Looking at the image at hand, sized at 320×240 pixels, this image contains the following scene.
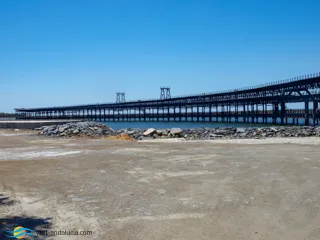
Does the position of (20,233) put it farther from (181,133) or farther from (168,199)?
(181,133)

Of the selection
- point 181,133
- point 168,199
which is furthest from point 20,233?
point 181,133

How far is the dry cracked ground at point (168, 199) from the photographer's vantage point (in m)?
5.17

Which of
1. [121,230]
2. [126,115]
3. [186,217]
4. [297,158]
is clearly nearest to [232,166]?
[297,158]

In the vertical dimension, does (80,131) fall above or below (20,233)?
above

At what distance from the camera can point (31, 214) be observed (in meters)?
5.84

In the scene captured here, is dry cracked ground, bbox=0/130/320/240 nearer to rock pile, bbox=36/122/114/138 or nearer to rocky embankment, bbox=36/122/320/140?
rocky embankment, bbox=36/122/320/140

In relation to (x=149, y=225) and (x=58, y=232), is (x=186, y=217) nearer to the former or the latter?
(x=149, y=225)

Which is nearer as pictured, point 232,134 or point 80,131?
point 232,134

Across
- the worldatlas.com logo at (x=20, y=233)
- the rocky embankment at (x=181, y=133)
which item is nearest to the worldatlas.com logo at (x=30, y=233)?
the worldatlas.com logo at (x=20, y=233)

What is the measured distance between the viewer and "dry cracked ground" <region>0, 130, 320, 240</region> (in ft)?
17.0

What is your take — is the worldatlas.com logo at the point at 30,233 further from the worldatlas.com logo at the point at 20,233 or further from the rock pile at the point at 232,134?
the rock pile at the point at 232,134

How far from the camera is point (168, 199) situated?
682 centimetres

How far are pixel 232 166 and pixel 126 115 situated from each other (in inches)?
4592

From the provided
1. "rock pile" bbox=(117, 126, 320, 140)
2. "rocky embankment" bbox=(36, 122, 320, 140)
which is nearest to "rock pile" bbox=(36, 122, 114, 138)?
"rocky embankment" bbox=(36, 122, 320, 140)
